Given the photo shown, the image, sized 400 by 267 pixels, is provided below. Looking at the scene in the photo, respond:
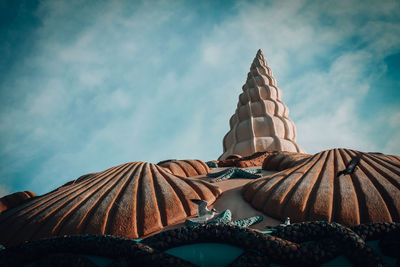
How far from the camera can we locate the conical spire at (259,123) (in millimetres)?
9461

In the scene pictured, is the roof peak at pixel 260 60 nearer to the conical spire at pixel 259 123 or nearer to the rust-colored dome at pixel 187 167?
the conical spire at pixel 259 123

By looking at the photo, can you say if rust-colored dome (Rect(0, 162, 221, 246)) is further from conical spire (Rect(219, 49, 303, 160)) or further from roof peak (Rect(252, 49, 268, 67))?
roof peak (Rect(252, 49, 268, 67))

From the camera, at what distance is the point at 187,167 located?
147 inches

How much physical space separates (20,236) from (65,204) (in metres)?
0.37

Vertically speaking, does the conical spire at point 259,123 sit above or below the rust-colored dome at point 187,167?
above

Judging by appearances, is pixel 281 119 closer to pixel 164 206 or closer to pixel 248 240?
pixel 164 206

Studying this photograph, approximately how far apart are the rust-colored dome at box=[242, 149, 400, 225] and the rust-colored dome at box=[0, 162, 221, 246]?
0.68 meters

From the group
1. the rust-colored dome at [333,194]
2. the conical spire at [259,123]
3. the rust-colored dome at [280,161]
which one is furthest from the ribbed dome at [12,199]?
the conical spire at [259,123]

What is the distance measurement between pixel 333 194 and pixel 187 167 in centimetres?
241

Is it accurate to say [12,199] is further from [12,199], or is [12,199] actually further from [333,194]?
[333,194]

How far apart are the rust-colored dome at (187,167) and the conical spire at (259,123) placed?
18.7 ft

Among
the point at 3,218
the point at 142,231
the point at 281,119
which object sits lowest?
the point at 142,231

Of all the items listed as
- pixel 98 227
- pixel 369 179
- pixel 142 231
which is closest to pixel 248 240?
pixel 142 231

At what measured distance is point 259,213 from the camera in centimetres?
189
